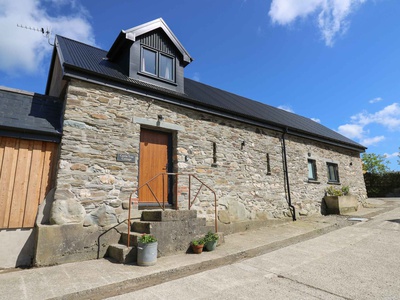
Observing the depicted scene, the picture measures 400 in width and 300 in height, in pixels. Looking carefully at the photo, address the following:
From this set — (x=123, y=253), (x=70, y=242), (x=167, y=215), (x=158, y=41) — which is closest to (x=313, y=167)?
(x=167, y=215)

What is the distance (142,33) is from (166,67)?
1.24 metres

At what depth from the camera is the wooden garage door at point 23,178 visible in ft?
16.2

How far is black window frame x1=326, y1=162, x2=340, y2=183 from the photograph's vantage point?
42.1ft

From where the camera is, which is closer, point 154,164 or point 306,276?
point 306,276

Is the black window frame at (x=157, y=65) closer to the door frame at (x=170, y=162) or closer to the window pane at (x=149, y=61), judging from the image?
the window pane at (x=149, y=61)

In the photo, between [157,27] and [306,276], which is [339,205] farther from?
[157,27]

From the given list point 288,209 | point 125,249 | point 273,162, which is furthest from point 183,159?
point 288,209

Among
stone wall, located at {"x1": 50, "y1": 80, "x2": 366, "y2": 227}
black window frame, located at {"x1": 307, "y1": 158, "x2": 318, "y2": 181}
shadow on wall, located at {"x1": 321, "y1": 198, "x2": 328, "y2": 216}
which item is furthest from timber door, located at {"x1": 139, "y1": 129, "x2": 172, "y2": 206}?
shadow on wall, located at {"x1": 321, "y1": 198, "x2": 328, "y2": 216}

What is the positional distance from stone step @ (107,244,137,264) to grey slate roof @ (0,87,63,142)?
9.16 feet

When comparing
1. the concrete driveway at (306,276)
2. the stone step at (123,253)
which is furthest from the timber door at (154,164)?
the concrete driveway at (306,276)

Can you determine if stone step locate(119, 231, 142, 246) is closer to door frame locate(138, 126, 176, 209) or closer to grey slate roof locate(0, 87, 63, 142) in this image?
door frame locate(138, 126, 176, 209)

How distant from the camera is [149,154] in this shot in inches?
274

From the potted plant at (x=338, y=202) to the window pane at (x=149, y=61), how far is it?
31.9 ft

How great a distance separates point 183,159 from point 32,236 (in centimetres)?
405
